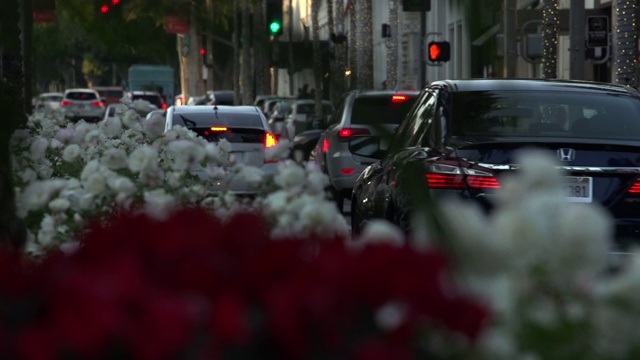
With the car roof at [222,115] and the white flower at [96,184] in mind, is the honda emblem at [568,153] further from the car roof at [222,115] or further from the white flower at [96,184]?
the car roof at [222,115]

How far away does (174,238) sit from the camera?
1800 millimetres

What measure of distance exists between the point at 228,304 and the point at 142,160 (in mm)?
3062

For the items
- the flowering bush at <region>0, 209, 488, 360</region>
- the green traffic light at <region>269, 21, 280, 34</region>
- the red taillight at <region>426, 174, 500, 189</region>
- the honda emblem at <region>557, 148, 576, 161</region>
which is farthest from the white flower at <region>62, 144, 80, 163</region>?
the flowering bush at <region>0, 209, 488, 360</region>

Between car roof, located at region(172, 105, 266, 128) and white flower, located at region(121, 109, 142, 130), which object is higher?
white flower, located at region(121, 109, 142, 130)

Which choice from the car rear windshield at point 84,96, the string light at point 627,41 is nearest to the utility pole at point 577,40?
the string light at point 627,41

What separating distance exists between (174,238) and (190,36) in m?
0.67

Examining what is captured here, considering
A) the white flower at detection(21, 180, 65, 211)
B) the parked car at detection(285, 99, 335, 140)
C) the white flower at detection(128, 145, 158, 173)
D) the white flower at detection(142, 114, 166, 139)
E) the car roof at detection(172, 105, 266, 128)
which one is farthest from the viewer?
the parked car at detection(285, 99, 335, 140)

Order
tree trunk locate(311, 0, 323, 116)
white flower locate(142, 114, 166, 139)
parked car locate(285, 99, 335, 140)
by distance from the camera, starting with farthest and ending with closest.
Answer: parked car locate(285, 99, 335, 140) < white flower locate(142, 114, 166, 139) < tree trunk locate(311, 0, 323, 116)

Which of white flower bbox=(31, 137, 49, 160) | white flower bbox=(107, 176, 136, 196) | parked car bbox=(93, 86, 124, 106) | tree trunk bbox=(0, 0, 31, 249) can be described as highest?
tree trunk bbox=(0, 0, 31, 249)

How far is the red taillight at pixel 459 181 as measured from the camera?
7391 millimetres

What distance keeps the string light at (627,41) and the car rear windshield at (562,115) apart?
36.1 feet

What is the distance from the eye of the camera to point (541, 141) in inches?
301

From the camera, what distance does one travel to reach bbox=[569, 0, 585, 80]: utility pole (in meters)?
20.9

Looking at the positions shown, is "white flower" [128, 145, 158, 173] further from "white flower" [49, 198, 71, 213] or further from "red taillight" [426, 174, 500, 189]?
"red taillight" [426, 174, 500, 189]
